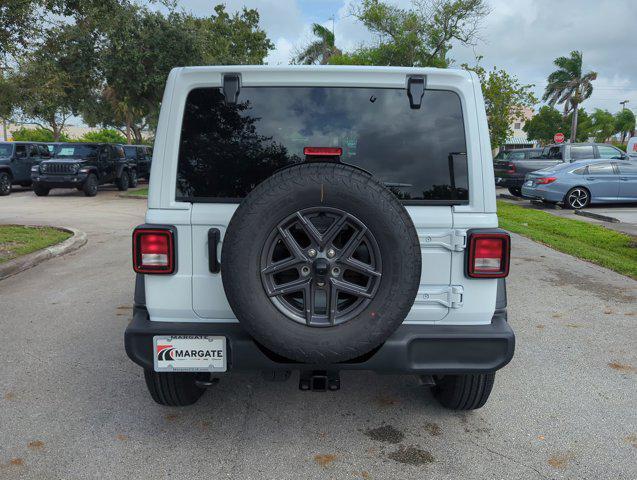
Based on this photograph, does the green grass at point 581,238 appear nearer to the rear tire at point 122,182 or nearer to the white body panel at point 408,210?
the white body panel at point 408,210

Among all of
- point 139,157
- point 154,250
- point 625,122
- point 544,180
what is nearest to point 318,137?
point 154,250

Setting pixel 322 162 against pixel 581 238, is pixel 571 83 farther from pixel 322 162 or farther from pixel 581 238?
pixel 322 162

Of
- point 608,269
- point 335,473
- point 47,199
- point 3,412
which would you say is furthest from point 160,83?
point 335,473

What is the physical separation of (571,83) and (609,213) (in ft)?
Answer: 139

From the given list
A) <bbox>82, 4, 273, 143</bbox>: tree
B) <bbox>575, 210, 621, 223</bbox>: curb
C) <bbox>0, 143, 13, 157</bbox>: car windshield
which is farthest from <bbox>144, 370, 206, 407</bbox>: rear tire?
<bbox>0, 143, 13, 157</bbox>: car windshield

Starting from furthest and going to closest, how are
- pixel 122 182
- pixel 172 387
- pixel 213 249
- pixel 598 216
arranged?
pixel 122 182
pixel 598 216
pixel 172 387
pixel 213 249

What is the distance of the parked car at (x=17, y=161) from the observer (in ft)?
62.4

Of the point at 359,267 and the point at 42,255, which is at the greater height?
the point at 359,267

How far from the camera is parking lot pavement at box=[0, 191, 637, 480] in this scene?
281 centimetres

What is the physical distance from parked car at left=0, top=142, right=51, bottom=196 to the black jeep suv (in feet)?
4.05

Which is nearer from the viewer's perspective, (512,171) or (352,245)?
(352,245)

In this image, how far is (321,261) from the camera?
98.8 inches

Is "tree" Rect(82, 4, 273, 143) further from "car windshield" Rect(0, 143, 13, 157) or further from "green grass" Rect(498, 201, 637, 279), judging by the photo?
"green grass" Rect(498, 201, 637, 279)

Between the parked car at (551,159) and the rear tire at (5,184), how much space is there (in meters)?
17.8
